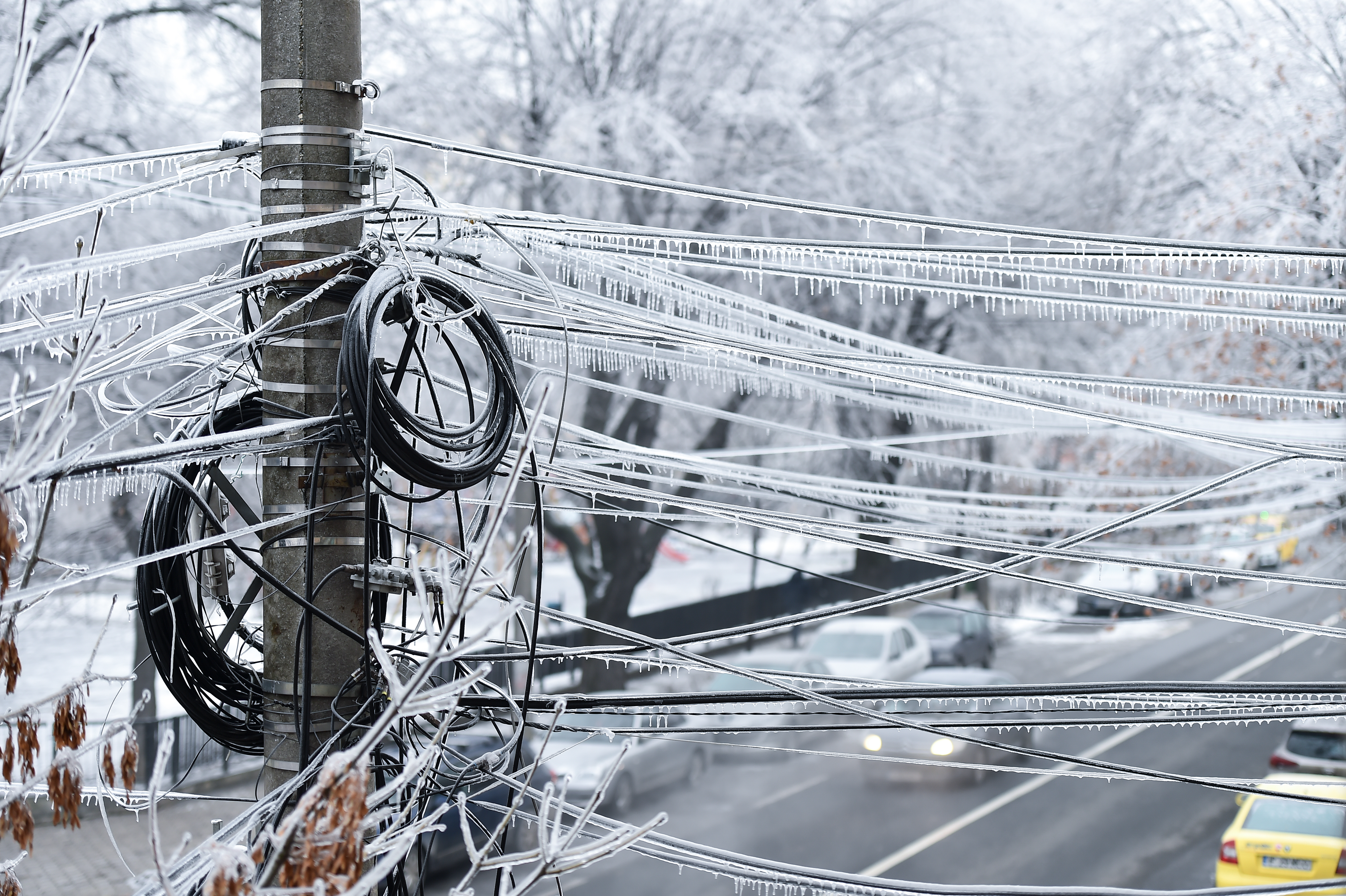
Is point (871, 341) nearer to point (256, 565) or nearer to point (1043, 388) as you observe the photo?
point (1043, 388)

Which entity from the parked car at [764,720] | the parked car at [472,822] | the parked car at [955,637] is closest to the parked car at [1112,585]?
the parked car at [955,637]

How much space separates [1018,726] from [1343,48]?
10.6 metres

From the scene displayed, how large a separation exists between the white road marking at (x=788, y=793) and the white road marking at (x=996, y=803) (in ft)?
6.97

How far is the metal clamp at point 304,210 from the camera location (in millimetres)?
3039

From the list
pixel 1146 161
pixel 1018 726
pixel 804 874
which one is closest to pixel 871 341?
pixel 1018 726

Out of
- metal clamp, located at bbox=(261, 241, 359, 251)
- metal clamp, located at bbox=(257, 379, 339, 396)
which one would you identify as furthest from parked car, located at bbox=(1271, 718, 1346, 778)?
metal clamp, located at bbox=(261, 241, 359, 251)

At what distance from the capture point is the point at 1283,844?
9906 mm

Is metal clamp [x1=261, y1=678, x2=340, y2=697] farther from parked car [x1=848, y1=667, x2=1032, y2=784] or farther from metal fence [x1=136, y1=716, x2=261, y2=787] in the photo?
parked car [x1=848, y1=667, x2=1032, y2=784]

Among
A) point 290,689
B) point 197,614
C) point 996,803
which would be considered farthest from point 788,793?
point 290,689

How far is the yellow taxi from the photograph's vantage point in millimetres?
9734

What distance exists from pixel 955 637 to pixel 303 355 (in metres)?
18.5

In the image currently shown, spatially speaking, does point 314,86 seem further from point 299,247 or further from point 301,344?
point 301,344

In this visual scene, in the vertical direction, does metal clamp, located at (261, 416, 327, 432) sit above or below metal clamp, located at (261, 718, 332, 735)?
above

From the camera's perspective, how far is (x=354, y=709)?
10.1 feet
